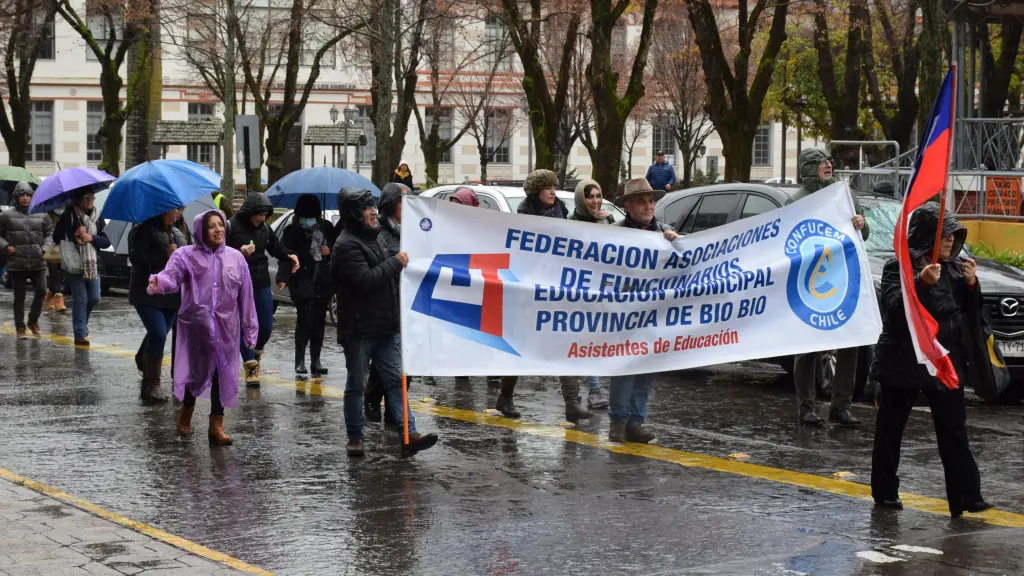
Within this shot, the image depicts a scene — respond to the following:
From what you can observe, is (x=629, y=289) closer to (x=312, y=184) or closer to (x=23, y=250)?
(x=312, y=184)

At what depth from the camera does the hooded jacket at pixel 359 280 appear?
9617 millimetres

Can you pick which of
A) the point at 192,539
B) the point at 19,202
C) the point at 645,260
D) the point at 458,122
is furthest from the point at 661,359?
the point at 458,122

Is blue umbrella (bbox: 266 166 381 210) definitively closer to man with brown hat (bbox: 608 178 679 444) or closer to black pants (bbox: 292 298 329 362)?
black pants (bbox: 292 298 329 362)

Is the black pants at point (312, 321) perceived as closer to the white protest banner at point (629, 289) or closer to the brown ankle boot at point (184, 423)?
the brown ankle boot at point (184, 423)

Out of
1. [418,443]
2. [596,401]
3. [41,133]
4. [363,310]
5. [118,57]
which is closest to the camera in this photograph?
[418,443]

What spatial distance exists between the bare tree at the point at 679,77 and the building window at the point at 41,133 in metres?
28.0

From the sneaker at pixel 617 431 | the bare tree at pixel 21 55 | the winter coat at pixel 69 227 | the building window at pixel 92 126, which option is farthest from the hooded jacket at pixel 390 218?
the building window at pixel 92 126

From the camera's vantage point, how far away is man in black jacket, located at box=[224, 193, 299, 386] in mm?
12969

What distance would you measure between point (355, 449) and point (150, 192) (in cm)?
369

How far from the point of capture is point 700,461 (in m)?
9.59

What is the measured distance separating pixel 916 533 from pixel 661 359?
102 inches

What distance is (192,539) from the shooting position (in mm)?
7473

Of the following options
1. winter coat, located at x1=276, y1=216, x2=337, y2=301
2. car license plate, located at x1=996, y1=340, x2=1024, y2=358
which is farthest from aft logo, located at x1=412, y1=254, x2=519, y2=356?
car license plate, located at x1=996, y1=340, x2=1024, y2=358

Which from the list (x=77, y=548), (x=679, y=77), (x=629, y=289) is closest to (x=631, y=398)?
(x=629, y=289)
